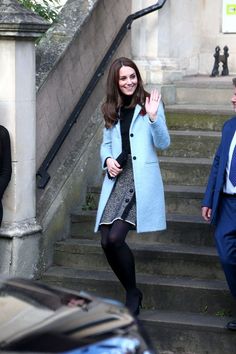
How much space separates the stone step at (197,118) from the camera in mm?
8945

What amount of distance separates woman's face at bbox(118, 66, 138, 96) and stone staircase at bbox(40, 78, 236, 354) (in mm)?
1357

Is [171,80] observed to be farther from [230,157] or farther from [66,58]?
[230,157]

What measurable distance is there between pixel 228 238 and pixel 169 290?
0.90m

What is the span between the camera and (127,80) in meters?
6.96

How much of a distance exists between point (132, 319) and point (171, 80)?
5946mm

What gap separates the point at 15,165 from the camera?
7777 millimetres

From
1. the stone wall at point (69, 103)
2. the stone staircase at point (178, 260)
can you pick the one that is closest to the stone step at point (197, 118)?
the stone staircase at point (178, 260)

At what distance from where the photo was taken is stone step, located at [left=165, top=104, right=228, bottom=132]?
8.95 metres

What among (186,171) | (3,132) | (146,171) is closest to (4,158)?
(3,132)

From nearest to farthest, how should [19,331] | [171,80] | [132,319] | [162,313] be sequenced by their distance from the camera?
[19,331], [132,319], [162,313], [171,80]

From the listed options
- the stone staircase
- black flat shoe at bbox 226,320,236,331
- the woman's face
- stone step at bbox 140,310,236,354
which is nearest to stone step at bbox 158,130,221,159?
the stone staircase

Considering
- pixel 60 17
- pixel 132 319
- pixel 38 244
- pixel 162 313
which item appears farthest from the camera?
pixel 60 17

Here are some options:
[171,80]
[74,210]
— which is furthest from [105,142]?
[171,80]

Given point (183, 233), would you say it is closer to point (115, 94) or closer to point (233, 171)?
point (233, 171)
